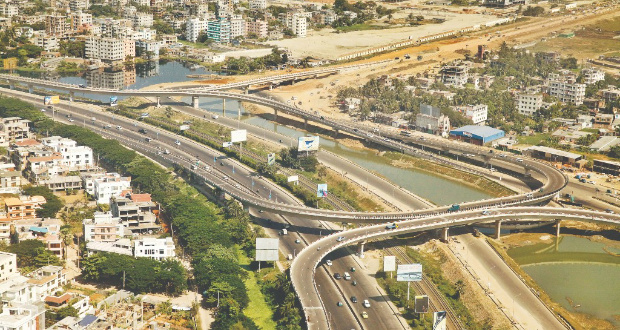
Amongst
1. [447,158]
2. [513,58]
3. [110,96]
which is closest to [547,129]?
[447,158]

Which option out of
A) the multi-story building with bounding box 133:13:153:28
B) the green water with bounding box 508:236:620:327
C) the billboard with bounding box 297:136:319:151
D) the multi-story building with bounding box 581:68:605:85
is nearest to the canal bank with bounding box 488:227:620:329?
the green water with bounding box 508:236:620:327

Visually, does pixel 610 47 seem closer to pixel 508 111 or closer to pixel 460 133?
pixel 508 111

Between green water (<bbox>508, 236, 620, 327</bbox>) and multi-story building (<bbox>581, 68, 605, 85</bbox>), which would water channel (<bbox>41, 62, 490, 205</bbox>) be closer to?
green water (<bbox>508, 236, 620, 327</bbox>)

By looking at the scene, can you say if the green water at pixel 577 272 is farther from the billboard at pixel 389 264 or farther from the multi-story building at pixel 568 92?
the multi-story building at pixel 568 92

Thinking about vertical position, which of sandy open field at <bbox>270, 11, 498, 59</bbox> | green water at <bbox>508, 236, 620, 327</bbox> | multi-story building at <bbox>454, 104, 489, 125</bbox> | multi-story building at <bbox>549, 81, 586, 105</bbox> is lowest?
green water at <bbox>508, 236, 620, 327</bbox>

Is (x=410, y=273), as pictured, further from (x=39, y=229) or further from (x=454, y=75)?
(x=454, y=75)

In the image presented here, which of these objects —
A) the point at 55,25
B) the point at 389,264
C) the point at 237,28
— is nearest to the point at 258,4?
the point at 237,28
